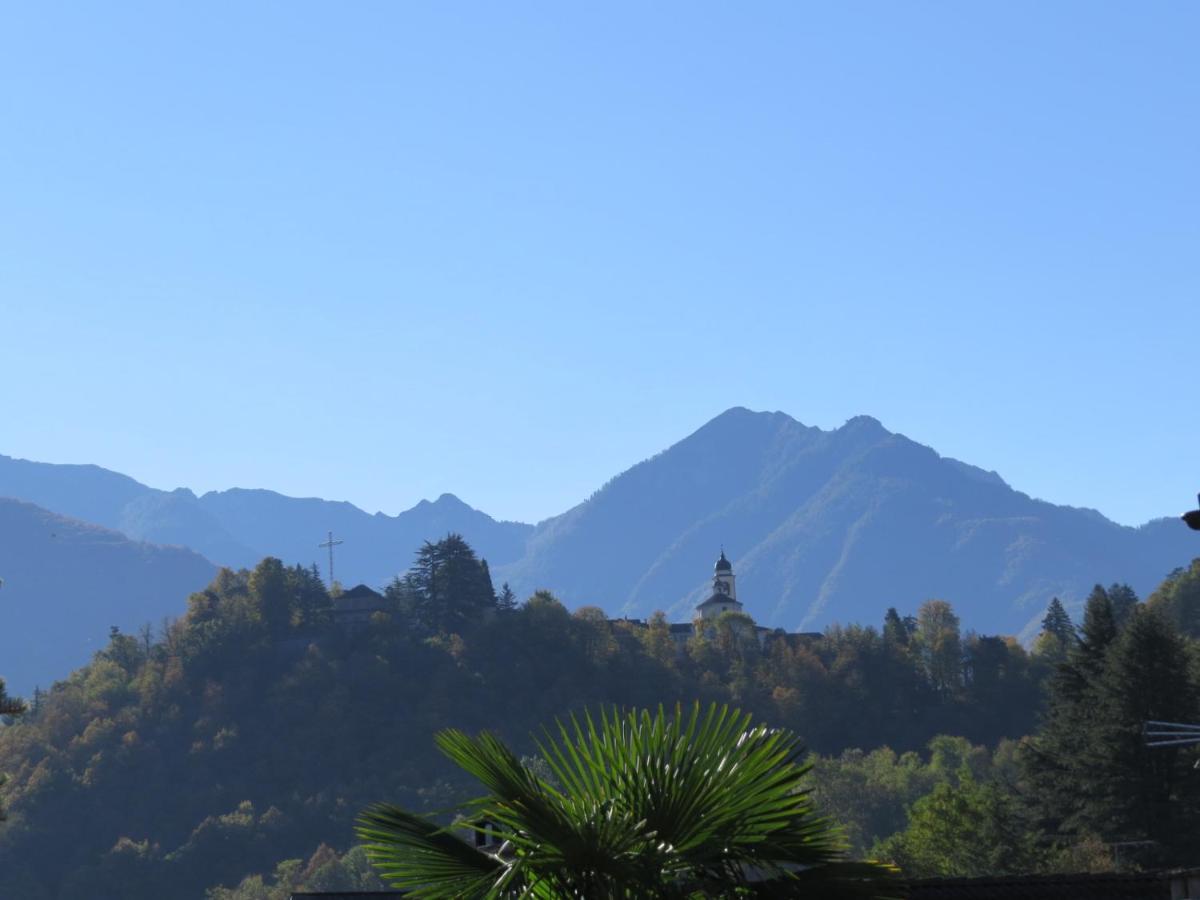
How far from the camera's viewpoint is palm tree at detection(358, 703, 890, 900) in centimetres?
1352

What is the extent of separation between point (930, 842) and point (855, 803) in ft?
240

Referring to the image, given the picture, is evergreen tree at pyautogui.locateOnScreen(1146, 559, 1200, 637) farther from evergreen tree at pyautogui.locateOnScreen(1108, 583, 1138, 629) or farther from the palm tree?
the palm tree

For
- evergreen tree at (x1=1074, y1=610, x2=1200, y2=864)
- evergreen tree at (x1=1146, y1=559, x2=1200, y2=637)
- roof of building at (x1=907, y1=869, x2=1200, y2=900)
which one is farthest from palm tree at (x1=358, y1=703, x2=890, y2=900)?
evergreen tree at (x1=1146, y1=559, x2=1200, y2=637)

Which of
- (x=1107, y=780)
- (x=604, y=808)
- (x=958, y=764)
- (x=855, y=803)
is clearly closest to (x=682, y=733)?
(x=604, y=808)

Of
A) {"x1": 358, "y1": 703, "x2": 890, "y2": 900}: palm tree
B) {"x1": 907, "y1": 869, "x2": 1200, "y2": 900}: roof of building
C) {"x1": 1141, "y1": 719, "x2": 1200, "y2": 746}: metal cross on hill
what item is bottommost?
{"x1": 907, "y1": 869, "x2": 1200, "y2": 900}: roof of building

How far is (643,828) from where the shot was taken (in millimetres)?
13617

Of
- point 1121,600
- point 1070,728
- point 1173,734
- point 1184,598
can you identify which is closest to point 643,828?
point 1173,734

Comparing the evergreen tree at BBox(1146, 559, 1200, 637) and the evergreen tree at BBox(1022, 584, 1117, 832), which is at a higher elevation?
the evergreen tree at BBox(1146, 559, 1200, 637)

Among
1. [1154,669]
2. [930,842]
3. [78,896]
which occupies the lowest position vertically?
[78,896]

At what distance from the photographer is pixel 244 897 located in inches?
6314

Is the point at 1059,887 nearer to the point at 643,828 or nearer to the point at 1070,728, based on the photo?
the point at 643,828

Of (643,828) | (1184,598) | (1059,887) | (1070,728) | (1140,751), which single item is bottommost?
(1059,887)

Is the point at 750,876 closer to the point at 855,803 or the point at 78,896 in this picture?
the point at 855,803

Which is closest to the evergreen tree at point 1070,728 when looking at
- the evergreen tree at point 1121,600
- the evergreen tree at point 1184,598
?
the evergreen tree at point 1121,600
